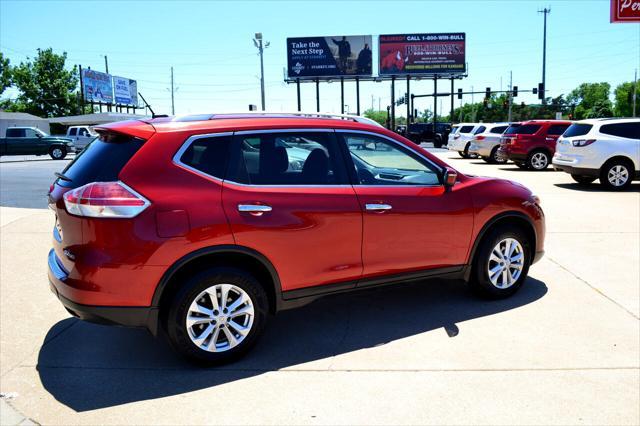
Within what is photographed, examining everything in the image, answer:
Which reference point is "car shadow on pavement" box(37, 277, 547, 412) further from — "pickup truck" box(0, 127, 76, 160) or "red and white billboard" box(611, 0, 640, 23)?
"pickup truck" box(0, 127, 76, 160)

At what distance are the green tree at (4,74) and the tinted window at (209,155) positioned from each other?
82.6 metres

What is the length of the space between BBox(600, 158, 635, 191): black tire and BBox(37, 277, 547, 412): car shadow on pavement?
9.13 metres

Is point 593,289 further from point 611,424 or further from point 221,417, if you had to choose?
point 221,417

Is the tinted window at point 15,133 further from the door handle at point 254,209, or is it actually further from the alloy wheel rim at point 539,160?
the door handle at point 254,209

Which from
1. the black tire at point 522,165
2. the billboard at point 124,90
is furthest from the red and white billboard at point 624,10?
the billboard at point 124,90

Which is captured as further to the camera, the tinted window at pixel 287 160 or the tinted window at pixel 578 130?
the tinted window at pixel 578 130

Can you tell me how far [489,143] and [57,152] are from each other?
22.7 metres

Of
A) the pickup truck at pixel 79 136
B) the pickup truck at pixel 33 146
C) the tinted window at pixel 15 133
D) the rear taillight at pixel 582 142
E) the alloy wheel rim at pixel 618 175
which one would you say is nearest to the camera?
the alloy wheel rim at pixel 618 175

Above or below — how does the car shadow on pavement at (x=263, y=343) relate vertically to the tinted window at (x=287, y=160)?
below

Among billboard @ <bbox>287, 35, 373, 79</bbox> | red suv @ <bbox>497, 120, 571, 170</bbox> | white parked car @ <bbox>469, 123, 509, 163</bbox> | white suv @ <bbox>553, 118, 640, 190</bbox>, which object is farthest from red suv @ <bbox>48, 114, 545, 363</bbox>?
billboard @ <bbox>287, 35, 373, 79</bbox>

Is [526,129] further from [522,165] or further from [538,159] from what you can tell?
[522,165]

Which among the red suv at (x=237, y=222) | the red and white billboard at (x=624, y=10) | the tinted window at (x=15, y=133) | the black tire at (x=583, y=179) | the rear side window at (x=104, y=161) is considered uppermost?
the red and white billboard at (x=624, y=10)

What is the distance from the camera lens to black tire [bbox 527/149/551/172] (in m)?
19.0

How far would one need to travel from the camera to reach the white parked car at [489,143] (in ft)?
74.2
